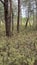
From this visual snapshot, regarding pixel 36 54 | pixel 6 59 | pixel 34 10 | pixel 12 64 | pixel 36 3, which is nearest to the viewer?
pixel 12 64

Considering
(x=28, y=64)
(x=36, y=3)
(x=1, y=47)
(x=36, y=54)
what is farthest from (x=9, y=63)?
(x=36, y=3)

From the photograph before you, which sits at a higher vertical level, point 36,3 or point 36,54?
point 36,3

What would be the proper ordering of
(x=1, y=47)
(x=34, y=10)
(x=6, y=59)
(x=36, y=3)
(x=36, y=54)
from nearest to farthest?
(x=6, y=59), (x=36, y=54), (x=1, y=47), (x=36, y=3), (x=34, y=10)

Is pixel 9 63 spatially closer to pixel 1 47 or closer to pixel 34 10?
pixel 1 47

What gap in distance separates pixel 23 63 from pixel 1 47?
2793 millimetres

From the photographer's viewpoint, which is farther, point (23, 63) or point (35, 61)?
point (35, 61)

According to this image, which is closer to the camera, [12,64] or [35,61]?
[12,64]

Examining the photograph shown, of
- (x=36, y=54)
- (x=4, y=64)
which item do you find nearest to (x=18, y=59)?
(x=4, y=64)

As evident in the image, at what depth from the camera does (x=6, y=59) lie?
6492 millimetres

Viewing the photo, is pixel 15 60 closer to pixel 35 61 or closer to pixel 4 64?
pixel 4 64

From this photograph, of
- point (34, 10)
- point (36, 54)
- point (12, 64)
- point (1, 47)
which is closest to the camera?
point (12, 64)

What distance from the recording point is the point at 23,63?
6145 millimetres

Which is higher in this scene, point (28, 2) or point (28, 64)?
point (28, 2)

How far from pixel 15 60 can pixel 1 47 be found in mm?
2597
